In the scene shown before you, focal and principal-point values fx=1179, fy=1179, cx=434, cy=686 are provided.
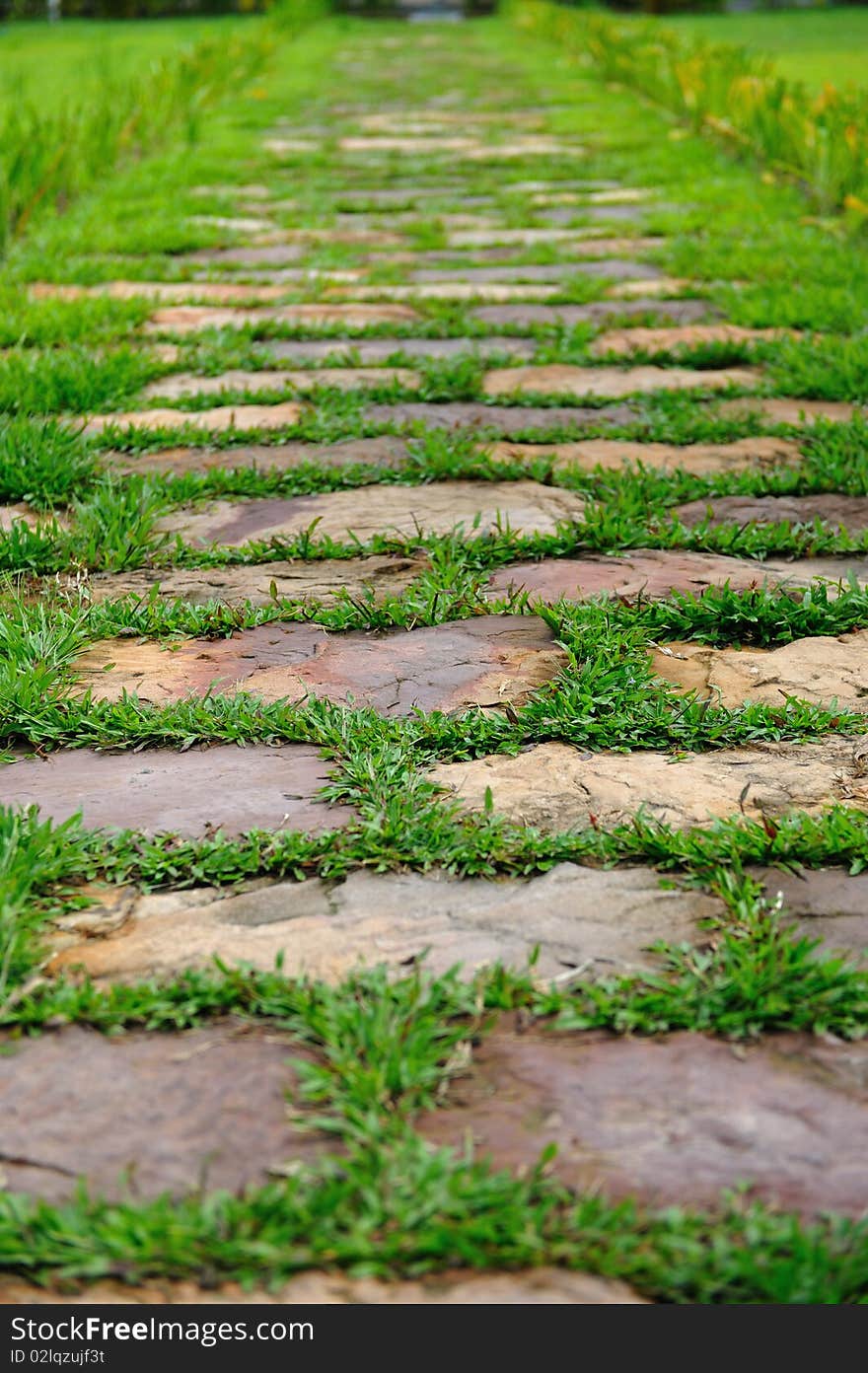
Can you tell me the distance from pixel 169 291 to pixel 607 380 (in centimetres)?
190

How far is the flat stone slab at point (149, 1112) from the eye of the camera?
119 cm

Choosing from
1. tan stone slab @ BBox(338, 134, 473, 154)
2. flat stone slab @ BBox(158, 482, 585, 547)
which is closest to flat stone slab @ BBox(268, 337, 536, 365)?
flat stone slab @ BBox(158, 482, 585, 547)

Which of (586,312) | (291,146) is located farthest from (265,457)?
(291,146)

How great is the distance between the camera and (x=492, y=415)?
3402 millimetres

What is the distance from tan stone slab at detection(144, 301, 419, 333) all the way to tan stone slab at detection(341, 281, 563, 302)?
0.11 m

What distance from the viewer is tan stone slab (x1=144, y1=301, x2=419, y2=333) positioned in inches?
163

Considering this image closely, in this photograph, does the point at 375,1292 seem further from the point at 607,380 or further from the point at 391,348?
the point at 391,348

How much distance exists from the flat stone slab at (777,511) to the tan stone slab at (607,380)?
0.80 metres

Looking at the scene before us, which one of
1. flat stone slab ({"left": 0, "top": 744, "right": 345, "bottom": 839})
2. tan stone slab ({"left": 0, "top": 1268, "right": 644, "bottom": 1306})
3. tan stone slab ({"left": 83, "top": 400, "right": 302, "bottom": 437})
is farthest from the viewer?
tan stone slab ({"left": 83, "top": 400, "right": 302, "bottom": 437})

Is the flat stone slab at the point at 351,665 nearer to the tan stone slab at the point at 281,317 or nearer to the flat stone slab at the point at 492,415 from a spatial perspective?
the flat stone slab at the point at 492,415

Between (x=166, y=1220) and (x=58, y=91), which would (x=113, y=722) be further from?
(x=58, y=91)

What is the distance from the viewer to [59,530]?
260 centimetres

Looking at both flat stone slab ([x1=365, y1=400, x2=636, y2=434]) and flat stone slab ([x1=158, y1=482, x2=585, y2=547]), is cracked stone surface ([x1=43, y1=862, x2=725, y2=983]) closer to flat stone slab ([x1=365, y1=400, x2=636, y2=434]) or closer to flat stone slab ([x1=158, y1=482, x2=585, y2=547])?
flat stone slab ([x1=158, y1=482, x2=585, y2=547])

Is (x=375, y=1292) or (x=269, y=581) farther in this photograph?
(x=269, y=581)
